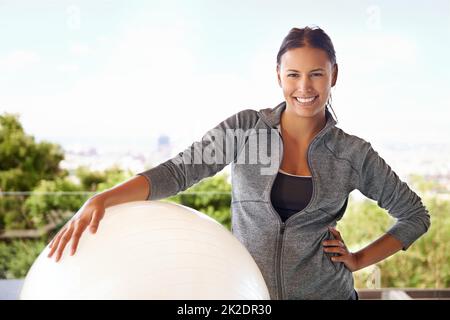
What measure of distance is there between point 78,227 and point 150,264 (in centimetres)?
14

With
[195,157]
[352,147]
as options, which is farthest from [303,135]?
[195,157]

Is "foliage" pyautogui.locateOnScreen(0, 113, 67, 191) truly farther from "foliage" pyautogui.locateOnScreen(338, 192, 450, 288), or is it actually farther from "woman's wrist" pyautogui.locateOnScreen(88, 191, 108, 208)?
"woman's wrist" pyautogui.locateOnScreen(88, 191, 108, 208)

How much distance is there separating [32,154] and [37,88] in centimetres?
73

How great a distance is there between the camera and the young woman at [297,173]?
47.3 inches

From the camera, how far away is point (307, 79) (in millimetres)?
1200

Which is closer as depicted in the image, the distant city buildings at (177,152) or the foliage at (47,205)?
the foliage at (47,205)

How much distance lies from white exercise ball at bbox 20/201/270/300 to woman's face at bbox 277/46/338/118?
0.45 metres

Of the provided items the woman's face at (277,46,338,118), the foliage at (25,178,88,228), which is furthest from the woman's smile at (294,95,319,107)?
the foliage at (25,178,88,228)

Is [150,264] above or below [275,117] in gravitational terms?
below

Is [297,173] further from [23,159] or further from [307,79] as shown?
[23,159]

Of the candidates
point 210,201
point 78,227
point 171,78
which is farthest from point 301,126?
point 171,78

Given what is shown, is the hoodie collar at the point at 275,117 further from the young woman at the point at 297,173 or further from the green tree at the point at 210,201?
the green tree at the point at 210,201

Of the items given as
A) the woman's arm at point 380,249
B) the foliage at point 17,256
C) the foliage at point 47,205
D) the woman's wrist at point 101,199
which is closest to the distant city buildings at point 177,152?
the foliage at point 47,205

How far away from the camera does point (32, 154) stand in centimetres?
496
